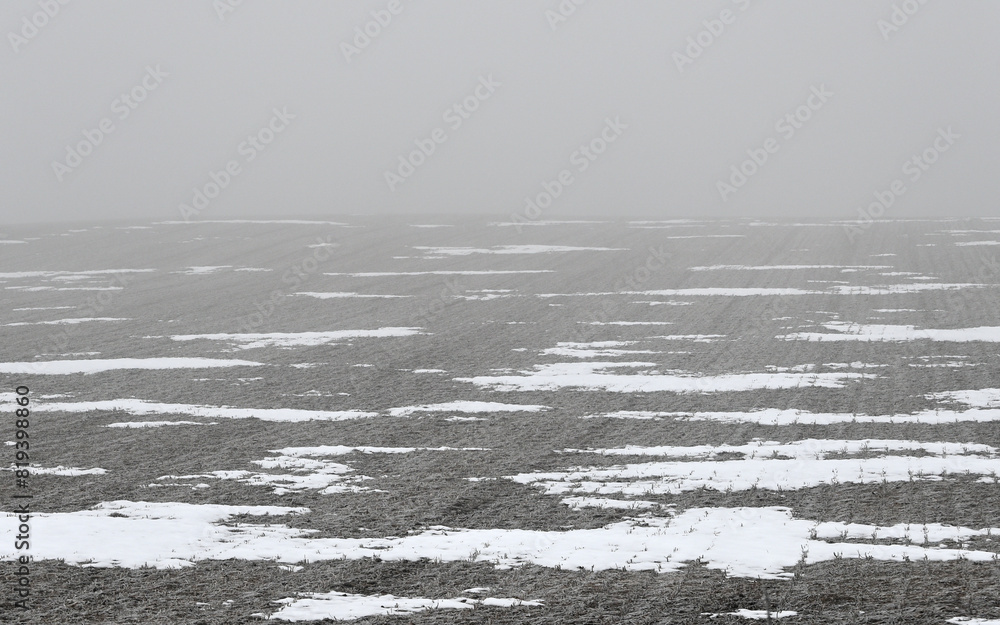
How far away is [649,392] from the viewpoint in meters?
17.4

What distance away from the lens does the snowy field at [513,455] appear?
8.35m

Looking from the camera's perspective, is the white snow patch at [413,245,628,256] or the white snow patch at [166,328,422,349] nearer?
the white snow patch at [166,328,422,349]

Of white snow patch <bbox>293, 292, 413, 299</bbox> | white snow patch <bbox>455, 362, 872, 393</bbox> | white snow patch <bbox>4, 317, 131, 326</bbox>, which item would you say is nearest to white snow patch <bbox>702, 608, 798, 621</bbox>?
white snow patch <bbox>455, 362, 872, 393</bbox>

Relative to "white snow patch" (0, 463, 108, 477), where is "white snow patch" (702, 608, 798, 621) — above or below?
below

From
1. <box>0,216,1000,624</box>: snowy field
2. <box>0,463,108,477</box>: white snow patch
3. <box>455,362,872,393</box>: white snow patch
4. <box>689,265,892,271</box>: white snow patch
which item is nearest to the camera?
<box>0,216,1000,624</box>: snowy field

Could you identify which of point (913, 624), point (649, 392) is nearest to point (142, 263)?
point (649, 392)

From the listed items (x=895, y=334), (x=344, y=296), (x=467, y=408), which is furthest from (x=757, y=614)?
(x=344, y=296)

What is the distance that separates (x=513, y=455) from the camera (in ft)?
43.6

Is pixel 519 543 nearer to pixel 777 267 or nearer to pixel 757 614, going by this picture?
pixel 757 614

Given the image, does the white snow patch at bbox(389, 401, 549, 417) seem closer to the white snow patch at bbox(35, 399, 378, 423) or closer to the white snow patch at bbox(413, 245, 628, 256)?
the white snow patch at bbox(35, 399, 378, 423)

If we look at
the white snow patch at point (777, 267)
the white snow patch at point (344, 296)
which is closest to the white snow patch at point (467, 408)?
the white snow patch at point (344, 296)

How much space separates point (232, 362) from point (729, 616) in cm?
1482

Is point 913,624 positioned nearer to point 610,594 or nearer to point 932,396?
point 610,594

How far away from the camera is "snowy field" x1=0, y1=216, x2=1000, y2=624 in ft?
27.4
